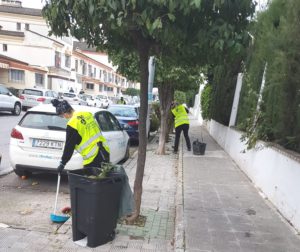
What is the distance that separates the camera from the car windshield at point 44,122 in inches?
279

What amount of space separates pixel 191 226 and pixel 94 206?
152cm

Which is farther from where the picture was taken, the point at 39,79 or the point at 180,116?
the point at 39,79

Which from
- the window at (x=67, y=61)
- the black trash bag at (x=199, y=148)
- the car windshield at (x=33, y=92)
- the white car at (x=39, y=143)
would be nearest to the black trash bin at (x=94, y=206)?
the white car at (x=39, y=143)

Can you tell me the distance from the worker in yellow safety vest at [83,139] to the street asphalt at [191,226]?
3.00 ft

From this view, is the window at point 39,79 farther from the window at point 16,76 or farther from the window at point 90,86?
the window at point 90,86

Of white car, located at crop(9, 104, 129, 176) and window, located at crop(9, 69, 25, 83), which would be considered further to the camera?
window, located at crop(9, 69, 25, 83)

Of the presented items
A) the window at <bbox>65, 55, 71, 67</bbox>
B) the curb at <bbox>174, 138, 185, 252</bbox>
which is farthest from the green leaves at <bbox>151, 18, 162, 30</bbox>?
the window at <bbox>65, 55, 71, 67</bbox>

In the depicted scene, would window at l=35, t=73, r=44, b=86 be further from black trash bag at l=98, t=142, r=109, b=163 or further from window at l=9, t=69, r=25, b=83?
black trash bag at l=98, t=142, r=109, b=163

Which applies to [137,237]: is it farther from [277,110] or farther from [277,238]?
[277,110]

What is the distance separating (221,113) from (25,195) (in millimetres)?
8753

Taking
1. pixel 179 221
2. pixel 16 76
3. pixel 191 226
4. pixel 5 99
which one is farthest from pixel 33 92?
pixel 191 226

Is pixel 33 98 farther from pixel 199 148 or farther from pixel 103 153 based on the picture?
pixel 103 153

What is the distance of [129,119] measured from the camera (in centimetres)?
1396

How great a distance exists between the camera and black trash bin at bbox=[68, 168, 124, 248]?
4344 millimetres
